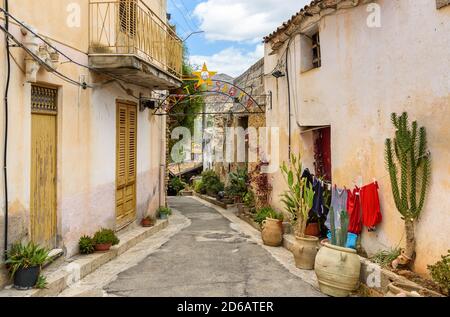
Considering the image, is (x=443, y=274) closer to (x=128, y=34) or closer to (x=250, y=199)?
(x=128, y=34)

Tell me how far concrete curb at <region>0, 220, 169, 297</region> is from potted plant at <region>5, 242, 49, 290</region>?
0.40 ft

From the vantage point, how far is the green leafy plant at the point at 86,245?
8.12 meters

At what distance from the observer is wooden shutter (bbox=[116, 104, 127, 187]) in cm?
1017

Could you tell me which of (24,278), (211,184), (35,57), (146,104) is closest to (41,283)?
(24,278)

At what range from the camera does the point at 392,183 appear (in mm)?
6758

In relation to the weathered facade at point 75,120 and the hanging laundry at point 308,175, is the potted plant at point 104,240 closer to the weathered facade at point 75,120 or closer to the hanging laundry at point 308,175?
the weathered facade at point 75,120

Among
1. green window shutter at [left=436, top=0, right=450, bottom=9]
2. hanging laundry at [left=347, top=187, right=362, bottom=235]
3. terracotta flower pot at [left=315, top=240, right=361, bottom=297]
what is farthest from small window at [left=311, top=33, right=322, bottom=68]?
terracotta flower pot at [left=315, top=240, right=361, bottom=297]

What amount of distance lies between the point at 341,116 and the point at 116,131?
5253mm

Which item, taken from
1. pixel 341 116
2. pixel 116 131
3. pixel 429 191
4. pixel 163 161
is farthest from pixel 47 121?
pixel 163 161

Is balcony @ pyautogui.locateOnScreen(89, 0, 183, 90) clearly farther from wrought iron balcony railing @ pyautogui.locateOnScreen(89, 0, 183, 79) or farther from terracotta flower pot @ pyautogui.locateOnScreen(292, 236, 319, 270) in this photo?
terracotta flower pot @ pyautogui.locateOnScreen(292, 236, 319, 270)

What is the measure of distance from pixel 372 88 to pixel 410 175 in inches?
77.8

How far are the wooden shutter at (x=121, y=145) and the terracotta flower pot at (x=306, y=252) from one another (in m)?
4.68

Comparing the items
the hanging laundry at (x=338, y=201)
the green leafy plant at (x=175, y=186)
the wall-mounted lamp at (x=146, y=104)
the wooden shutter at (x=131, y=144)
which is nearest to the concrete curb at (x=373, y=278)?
the hanging laundry at (x=338, y=201)
